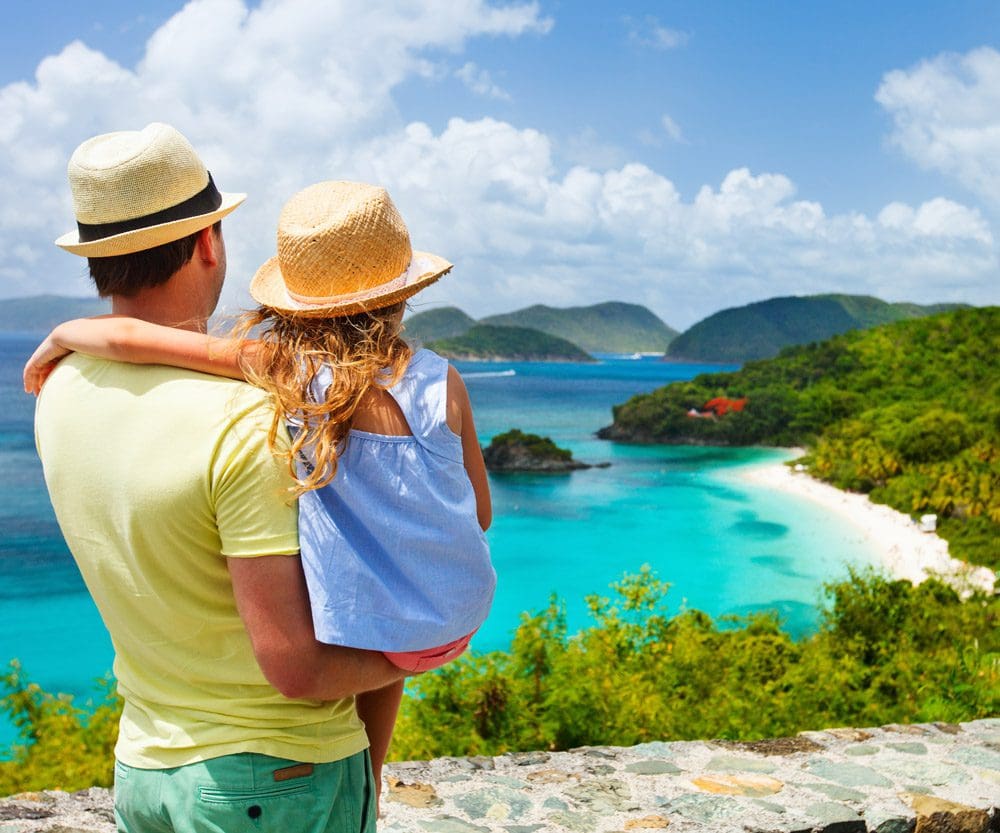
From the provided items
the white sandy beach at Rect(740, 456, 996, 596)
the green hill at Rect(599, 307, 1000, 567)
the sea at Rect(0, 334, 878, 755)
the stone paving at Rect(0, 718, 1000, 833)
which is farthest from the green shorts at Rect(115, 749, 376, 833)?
the green hill at Rect(599, 307, 1000, 567)

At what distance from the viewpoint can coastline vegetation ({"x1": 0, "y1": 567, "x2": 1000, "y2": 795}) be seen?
17.1ft

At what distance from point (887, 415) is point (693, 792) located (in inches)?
1369

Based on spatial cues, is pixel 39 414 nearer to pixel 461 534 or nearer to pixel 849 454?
pixel 461 534

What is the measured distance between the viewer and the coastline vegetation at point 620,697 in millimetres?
A: 5215

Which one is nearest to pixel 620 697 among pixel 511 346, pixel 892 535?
pixel 892 535

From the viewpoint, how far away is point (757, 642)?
805 centimetres

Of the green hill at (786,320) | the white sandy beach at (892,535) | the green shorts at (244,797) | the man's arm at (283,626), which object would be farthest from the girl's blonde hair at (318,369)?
the green hill at (786,320)

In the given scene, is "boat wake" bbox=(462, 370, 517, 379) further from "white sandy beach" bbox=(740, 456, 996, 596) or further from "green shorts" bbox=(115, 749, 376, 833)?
"green shorts" bbox=(115, 749, 376, 833)

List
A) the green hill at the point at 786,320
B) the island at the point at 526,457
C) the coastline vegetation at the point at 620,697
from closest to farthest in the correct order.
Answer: the coastline vegetation at the point at 620,697 < the island at the point at 526,457 < the green hill at the point at 786,320

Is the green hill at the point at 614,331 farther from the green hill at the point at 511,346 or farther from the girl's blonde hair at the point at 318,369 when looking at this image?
the girl's blonde hair at the point at 318,369

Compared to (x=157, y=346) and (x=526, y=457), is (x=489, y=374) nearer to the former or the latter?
(x=526, y=457)

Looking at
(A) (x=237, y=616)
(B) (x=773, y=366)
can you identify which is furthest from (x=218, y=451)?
(B) (x=773, y=366)

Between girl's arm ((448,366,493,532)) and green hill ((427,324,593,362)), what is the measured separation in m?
124

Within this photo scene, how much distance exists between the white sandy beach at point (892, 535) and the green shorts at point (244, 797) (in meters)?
13.8
